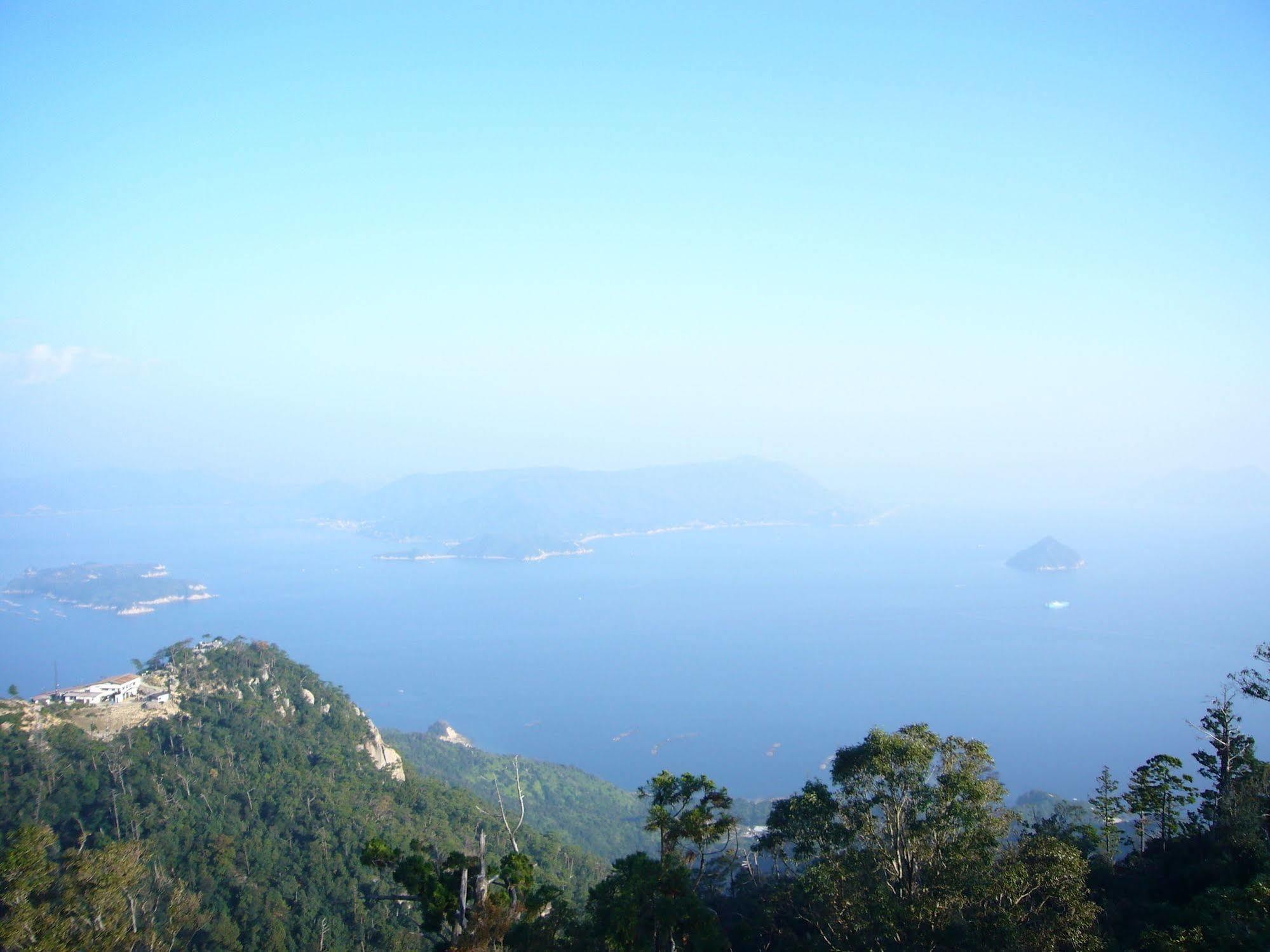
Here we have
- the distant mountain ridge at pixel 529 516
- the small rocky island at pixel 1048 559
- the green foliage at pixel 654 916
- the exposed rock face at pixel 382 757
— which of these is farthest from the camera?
the distant mountain ridge at pixel 529 516

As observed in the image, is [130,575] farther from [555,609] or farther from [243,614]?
[555,609]

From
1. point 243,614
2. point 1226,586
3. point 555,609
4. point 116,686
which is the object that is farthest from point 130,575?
point 1226,586

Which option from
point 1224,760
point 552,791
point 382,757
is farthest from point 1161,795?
point 552,791

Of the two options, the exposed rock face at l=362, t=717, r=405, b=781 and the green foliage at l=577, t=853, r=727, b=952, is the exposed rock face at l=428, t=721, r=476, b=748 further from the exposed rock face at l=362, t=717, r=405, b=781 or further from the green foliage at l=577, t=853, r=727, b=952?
the green foliage at l=577, t=853, r=727, b=952

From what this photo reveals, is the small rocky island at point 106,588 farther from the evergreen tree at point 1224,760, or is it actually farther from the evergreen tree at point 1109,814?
the evergreen tree at point 1224,760

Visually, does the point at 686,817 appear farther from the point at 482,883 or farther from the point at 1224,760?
the point at 1224,760

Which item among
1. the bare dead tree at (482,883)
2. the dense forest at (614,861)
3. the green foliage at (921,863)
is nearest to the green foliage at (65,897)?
the dense forest at (614,861)

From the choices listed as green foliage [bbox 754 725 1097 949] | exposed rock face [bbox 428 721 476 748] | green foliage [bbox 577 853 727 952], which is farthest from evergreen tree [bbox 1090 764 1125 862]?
exposed rock face [bbox 428 721 476 748]
